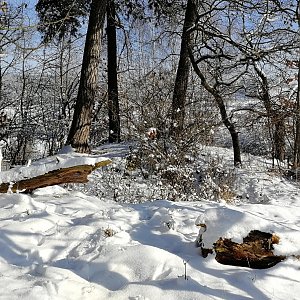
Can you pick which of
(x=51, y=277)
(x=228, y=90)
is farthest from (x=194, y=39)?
(x=51, y=277)

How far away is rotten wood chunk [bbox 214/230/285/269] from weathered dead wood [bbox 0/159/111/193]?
2323 millimetres

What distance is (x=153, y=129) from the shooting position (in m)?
8.16

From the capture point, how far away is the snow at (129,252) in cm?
297

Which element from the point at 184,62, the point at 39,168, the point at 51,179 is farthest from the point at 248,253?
the point at 184,62

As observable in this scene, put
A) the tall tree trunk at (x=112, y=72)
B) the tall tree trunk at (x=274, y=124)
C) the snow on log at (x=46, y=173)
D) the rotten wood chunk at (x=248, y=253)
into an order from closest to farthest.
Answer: the rotten wood chunk at (x=248, y=253), the snow on log at (x=46, y=173), the tall tree trunk at (x=274, y=124), the tall tree trunk at (x=112, y=72)

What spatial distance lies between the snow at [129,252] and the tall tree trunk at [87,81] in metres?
4.35

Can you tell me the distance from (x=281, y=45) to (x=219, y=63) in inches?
68.2

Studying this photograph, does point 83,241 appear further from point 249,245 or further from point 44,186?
point 44,186

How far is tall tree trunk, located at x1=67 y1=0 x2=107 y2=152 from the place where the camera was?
355 inches

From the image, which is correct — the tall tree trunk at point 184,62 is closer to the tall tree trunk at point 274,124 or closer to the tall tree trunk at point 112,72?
the tall tree trunk at point 274,124

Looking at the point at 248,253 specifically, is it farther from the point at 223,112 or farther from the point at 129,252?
the point at 223,112

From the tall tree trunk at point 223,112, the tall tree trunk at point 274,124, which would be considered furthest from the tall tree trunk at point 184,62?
the tall tree trunk at point 274,124

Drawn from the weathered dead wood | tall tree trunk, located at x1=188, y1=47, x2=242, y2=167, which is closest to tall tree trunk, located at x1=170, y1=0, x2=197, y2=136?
tall tree trunk, located at x1=188, y1=47, x2=242, y2=167

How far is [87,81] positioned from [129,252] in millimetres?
6343
